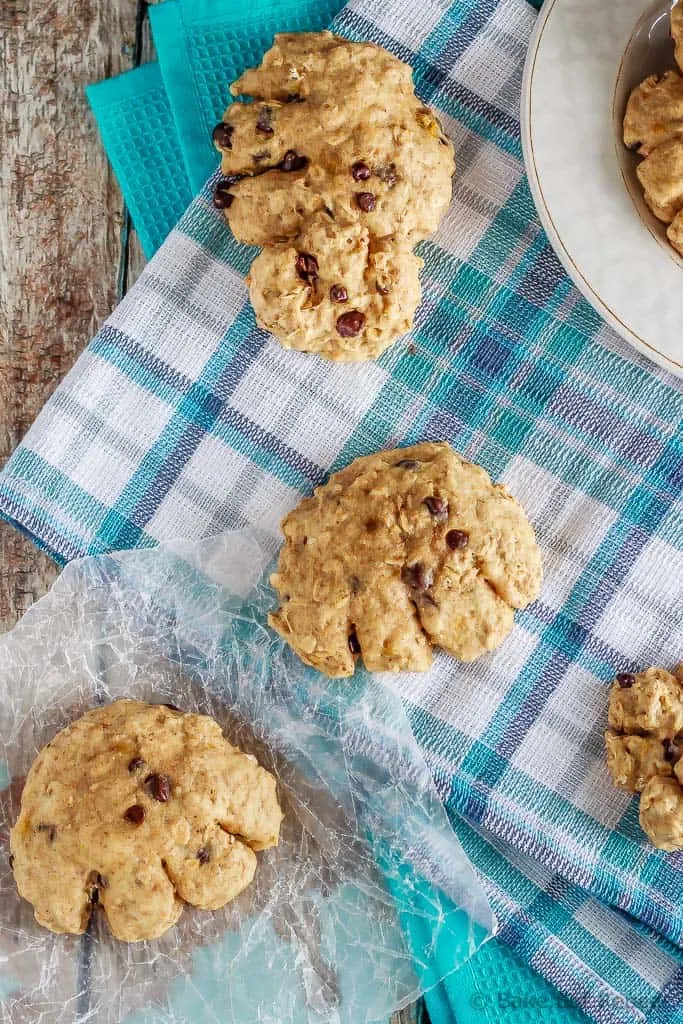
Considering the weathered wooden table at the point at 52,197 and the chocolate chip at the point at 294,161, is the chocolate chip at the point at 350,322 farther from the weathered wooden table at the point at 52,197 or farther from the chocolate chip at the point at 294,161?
the weathered wooden table at the point at 52,197

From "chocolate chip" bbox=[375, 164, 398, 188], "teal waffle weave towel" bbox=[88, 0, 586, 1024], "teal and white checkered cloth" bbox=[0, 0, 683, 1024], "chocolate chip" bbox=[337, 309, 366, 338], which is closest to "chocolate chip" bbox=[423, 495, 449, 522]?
"teal and white checkered cloth" bbox=[0, 0, 683, 1024]

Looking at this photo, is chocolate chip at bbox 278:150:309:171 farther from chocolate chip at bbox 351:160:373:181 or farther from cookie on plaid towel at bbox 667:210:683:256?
cookie on plaid towel at bbox 667:210:683:256

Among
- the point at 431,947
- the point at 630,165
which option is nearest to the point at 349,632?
the point at 431,947

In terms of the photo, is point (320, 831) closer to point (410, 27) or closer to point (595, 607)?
point (595, 607)

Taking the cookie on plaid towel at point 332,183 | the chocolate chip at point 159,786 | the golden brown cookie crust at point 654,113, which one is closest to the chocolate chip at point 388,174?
the cookie on plaid towel at point 332,183

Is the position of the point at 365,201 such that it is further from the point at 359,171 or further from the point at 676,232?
the point at 676,232

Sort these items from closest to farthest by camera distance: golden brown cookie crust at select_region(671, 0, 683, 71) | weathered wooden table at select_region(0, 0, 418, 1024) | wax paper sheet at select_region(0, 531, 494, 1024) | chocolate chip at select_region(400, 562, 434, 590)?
golden brown cookie crust at select_region(671, 0, 683, 71) → chocolate chip at select_region(400, 562, 434, 590) → wax paper sheet at select_region(0, 531, 494, 1024) → weathered wooden table at select_region(0, 0, 418, 1024)

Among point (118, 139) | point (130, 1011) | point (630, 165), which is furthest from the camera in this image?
point (118, 139)

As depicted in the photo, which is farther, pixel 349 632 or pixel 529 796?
pixel 529 796
